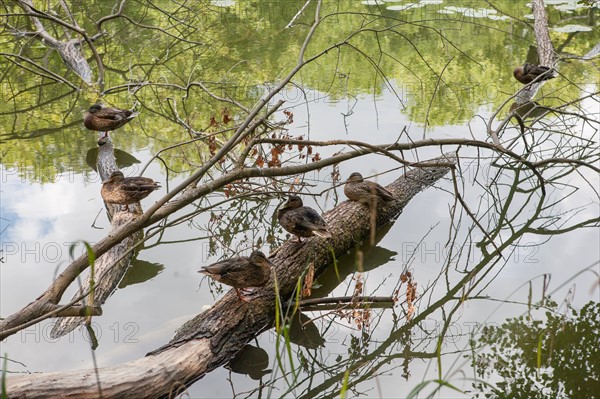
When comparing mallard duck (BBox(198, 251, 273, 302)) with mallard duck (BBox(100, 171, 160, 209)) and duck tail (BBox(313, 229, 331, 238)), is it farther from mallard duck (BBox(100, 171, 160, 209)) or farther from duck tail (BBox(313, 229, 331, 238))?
mallard duck (BBox(100, 171, 160, 209))

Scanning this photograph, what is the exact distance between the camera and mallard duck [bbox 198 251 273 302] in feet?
15.3

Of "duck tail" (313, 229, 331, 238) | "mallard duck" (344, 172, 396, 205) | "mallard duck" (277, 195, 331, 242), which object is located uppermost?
"mallard duck" (344, 172, 396, 205)

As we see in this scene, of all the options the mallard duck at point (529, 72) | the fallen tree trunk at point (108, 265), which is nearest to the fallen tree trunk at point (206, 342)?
the fallen tree trunk at point (108, 265)

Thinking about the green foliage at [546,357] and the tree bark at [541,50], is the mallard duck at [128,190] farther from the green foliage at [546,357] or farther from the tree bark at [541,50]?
the tree bark at [541,50]

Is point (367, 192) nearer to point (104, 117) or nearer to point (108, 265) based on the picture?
point (108, 265)

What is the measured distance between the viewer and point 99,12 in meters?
12.7

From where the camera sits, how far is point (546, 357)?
14.6 feet

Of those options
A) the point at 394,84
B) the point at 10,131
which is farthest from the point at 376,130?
the point at 10,131

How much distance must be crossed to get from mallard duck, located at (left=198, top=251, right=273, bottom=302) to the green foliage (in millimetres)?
1315

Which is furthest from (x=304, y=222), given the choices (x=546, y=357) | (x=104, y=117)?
(x=104, y=117)

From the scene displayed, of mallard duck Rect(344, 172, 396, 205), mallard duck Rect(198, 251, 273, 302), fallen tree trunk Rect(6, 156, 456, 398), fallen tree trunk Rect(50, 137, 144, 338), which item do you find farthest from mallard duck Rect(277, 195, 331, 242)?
fallen tree trunk Rect(50, 137, 144, 338)

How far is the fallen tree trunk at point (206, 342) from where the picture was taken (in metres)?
3.78

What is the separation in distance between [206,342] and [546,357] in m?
1.87

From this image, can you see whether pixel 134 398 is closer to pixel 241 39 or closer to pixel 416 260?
pixel 416 260
